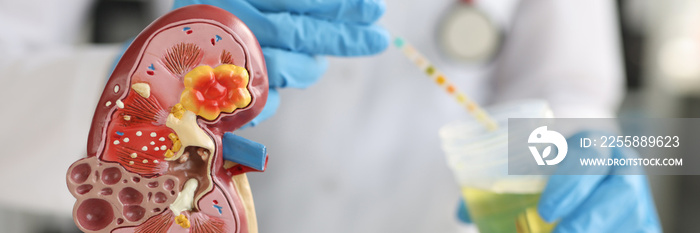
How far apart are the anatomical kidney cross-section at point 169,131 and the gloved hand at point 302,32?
14cm

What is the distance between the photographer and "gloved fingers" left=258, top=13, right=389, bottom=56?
58 cm

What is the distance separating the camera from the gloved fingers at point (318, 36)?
0.58m

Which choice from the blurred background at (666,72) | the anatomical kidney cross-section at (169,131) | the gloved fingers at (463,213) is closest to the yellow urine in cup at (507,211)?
the gloved fingers at (463,213)

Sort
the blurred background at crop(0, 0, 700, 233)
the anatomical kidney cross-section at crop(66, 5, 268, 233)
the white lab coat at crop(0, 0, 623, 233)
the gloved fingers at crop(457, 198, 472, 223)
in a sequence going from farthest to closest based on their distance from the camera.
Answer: the blurred background at crop(0, 0, 700, 233) → the white lab coat at crop(0, 0, 623, 233) → the gloved fingers at crop(457, 198, 472, 223) → the anatomical kidney cross-section at crop(66, 5, 268, 233)

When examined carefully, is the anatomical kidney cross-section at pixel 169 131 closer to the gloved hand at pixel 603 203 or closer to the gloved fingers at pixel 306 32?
the gloved fingers at pixel 306 32

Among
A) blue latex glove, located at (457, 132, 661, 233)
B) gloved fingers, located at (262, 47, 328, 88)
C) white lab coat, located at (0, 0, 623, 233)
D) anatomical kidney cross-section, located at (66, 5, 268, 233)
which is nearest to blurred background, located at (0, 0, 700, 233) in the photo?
white lab coat, located at (0, 0, 623, 233)

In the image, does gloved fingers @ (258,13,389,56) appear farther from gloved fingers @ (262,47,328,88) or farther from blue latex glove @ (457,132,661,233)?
blue latex glove @ (457,132,661,233)

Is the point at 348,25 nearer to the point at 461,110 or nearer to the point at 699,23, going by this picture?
the point at 461,110

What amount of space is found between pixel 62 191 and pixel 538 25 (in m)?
0.85

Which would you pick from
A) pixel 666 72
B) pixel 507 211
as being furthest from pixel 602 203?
pixel 666 72

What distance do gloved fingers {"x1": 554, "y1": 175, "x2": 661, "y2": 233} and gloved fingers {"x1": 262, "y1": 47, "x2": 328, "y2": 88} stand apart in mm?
344

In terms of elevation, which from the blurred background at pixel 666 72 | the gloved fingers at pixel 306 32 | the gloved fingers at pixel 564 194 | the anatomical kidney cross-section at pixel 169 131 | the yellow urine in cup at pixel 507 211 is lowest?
the anatomical kidney cross-section at pixel 169 131

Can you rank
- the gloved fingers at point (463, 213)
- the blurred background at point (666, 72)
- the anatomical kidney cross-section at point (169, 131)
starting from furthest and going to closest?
the blurred background at point (666, 72) < the gloved fingers at point (463, 213) < the anatomical kidney cross-section at point (169, 131)

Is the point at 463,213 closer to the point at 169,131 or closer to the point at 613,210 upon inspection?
the point at 613,210
